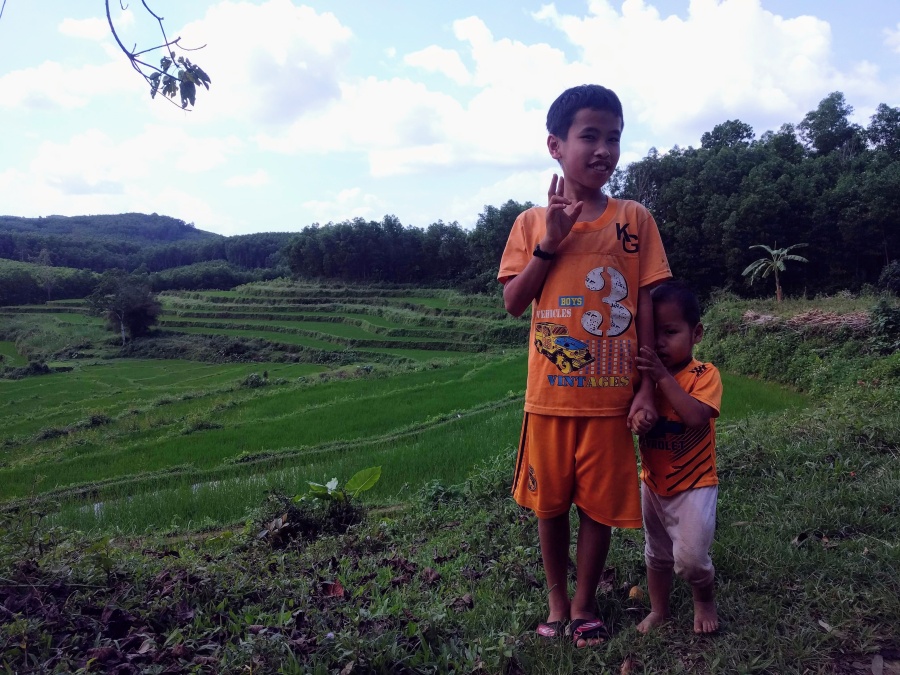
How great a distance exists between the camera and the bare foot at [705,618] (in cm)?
208

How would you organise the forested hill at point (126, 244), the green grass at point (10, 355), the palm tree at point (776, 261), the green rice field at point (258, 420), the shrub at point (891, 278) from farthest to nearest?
the forested hill at point (126, 244) → the green grass at point (10, 355) → the shrub at point (891, 278) → the palm tree at point (776, 261) → the green rice field at point (258, 420)

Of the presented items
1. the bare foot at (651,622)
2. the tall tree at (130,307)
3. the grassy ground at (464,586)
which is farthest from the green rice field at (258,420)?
the tall tree at (130,307)

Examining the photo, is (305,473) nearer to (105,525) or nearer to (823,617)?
(105,525)

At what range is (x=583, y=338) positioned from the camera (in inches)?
80.4

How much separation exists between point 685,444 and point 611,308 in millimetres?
521

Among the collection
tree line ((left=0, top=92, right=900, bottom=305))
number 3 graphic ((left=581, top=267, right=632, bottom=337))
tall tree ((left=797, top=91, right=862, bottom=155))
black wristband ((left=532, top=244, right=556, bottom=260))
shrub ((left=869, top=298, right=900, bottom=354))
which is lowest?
shrub ((left=869, top=298, right=900, bottom=354))

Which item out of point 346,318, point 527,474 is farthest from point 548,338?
point 346,318

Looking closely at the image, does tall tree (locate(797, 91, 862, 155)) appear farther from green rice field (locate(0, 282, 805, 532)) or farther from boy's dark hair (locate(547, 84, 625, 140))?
boy's dark hair (locate(547, 84, 625, 140))

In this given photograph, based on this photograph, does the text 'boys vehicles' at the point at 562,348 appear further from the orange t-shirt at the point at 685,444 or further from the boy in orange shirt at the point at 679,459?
the orange t-shirt at the point at 685,444

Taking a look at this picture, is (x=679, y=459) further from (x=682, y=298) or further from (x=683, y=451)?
(x=682, y=298)

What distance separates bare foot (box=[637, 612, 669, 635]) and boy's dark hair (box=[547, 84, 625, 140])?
1.73 m

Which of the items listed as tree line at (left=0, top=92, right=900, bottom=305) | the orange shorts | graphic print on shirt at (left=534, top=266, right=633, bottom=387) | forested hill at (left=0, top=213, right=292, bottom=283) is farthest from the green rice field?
forested hill at (left=0, top=213, right=292, bottom=283)

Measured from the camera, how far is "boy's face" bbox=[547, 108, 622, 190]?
207 centimetres

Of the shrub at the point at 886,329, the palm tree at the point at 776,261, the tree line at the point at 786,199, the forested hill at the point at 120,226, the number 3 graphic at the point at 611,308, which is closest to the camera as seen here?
the number 3 graphic at the point at 611,308
